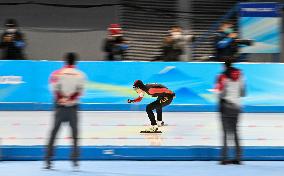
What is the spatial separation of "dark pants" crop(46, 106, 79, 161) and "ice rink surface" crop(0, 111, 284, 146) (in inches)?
56.8

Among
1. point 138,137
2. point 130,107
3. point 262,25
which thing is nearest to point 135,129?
point 138,137

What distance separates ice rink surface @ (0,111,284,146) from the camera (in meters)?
9.69

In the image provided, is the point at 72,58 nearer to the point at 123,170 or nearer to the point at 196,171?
the point at 123,170

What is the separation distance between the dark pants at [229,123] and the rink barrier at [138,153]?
364mm

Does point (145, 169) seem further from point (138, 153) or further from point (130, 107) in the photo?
point (130, 107)

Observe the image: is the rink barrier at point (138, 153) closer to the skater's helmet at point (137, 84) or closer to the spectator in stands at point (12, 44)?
the skater's helmet at point (137, 84)

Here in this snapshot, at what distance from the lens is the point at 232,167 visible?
8062 millimetres

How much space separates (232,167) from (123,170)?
61.8 inches

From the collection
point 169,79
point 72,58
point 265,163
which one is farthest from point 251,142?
point 169,79

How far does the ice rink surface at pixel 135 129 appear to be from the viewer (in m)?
9.69

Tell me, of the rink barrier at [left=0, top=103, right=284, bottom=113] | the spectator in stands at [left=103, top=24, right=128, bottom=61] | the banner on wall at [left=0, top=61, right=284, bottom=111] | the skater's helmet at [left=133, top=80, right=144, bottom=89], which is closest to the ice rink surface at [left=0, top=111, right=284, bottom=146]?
the rink barrier at [left=0, top=103, right=284, bottom=113]

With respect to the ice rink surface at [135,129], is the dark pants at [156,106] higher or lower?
higher

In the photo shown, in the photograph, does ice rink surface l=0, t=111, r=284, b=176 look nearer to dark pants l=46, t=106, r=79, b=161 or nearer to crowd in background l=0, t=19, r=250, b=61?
dark pants l=46, t=106, r=79, b=161

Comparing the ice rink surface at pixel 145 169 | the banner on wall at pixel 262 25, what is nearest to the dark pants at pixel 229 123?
the ice rink surface at pixel 145 169
